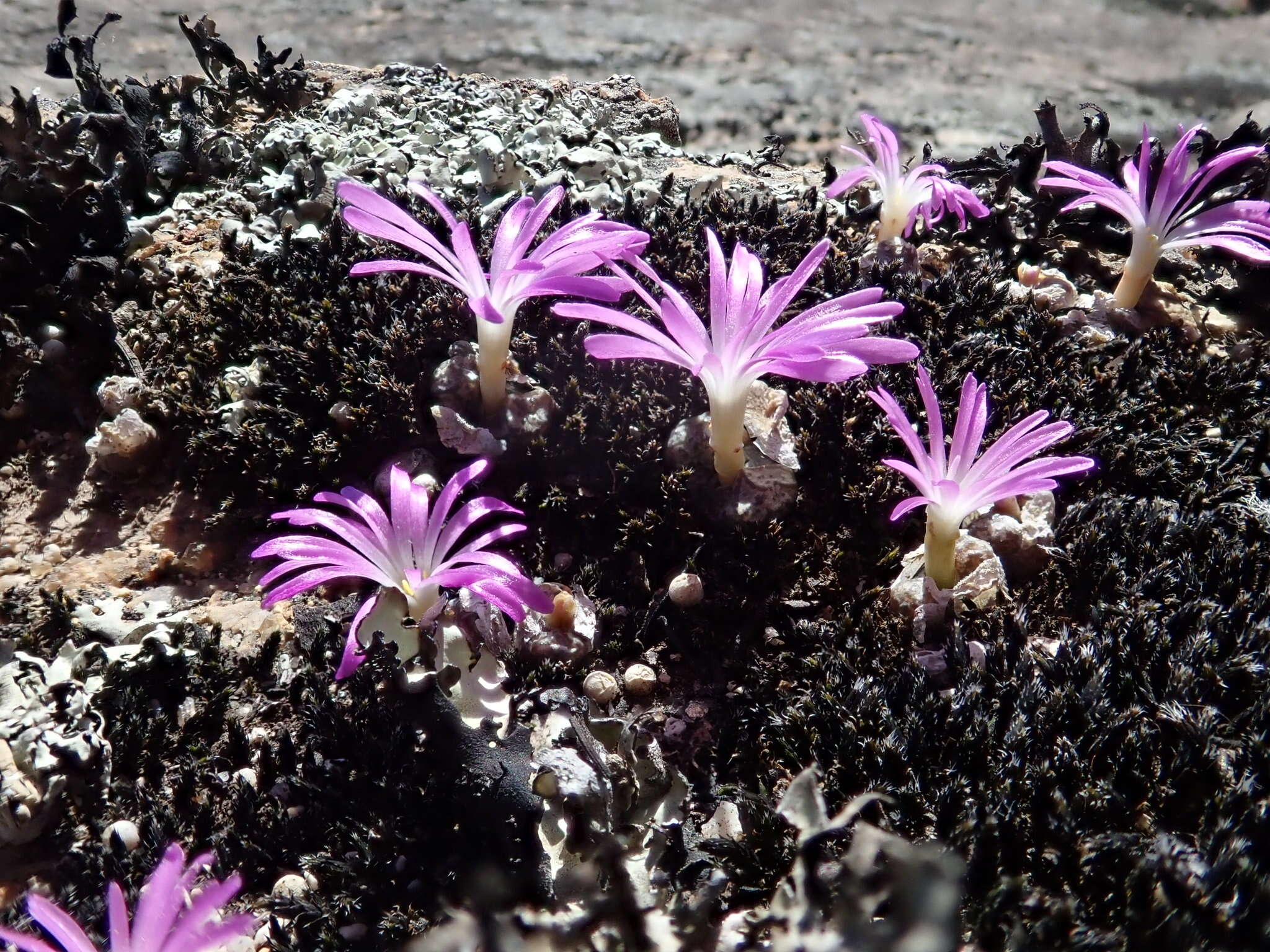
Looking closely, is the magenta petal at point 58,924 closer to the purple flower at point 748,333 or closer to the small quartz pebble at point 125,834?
the small quartz pebble at point 125,834

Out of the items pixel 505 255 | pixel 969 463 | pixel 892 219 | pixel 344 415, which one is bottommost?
pixel 969 463

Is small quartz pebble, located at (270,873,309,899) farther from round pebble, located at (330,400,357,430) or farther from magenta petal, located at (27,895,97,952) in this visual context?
round pebble, located at (330,400,357,430)

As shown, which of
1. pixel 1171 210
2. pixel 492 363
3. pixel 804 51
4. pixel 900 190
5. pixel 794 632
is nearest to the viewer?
pixel 794 632

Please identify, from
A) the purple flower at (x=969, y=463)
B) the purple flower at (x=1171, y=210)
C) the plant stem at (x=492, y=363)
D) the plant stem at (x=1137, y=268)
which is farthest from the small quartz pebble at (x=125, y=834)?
the plant stem at (x=1137, y=268)

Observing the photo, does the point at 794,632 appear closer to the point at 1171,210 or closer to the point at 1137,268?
the point at 1137,268

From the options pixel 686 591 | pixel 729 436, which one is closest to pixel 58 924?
pixel 686 591

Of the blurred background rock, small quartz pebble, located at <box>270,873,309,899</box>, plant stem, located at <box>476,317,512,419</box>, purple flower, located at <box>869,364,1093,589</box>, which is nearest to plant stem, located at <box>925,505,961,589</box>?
purple flower, located at <box>869,364,1093,589</box>
